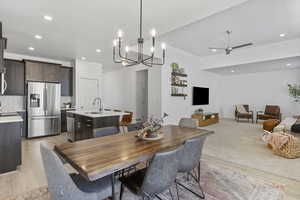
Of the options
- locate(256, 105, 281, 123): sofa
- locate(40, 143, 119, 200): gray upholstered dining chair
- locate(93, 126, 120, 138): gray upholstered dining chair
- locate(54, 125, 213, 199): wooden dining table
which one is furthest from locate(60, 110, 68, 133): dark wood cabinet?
locate(256, 105, 281, 123): sofa

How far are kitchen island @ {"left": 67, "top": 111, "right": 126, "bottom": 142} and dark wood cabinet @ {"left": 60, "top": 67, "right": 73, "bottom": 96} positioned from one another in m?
1.84

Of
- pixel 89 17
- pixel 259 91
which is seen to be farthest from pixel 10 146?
pixel 259 91

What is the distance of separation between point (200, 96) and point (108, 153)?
6.27 metres

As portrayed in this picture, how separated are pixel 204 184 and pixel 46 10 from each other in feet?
12.0

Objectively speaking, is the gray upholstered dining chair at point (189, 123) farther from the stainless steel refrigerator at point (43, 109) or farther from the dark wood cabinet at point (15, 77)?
the dark wood cabinet at point (15, 77)

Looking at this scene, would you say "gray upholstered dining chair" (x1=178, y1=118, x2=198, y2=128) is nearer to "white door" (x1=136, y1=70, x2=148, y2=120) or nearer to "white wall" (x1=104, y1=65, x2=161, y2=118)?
"white wall" (x1=104, y1=65, x2=161, y2=118)

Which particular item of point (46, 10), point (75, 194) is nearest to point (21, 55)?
point (46, 10)

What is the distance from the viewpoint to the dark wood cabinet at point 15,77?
15.0 feet

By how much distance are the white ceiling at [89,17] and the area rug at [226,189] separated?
8.70 ft

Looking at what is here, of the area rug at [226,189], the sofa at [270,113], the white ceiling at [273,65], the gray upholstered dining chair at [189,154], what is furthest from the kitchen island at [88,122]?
the sofa at [270,113]

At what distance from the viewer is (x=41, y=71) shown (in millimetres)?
4930

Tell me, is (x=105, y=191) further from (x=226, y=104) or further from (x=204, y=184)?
(x=226, y=104)

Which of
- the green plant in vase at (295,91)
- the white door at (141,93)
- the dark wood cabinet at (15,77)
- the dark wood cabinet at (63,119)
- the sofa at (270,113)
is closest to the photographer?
the dark wood cabinet at (15,77)

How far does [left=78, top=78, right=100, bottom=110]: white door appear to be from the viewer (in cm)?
590
